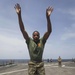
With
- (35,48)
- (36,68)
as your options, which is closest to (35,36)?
(35,48)

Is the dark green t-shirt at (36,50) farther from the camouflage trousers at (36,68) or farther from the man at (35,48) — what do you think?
the camouflage trousers at (36,68)

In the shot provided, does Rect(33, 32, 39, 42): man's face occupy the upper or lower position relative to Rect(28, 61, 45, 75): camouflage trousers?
upper

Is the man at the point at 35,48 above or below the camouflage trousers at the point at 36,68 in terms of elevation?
above

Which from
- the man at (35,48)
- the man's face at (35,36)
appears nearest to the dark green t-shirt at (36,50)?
the man at (35,48)

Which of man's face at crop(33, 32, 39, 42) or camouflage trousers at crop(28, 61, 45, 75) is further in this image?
man's face at crop(33, 32, 39, 42)

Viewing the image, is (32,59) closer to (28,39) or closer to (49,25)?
(28,39)

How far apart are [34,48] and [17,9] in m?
1.27

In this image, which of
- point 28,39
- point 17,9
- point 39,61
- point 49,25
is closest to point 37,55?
point 39,61

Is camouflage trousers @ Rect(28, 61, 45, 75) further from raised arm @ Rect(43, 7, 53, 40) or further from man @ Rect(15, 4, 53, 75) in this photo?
raised arm @ Rect(43, 7, 53, 40)

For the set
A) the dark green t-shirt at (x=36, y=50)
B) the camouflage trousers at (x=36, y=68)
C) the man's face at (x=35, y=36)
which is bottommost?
the camouflage trousers at (x=36, y=68)

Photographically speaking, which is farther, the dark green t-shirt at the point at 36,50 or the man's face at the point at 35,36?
the man's face at the point at 35,36

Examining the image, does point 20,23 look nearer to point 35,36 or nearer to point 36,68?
point 35,36

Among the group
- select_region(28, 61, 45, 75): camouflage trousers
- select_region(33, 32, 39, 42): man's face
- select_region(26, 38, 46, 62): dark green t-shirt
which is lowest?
select_region(28, 61, 45, 75): camouflage trousers

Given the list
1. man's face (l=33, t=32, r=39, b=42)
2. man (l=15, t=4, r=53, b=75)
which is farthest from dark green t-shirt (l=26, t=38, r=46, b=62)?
man's face (l=33, t=32, r=39, b=42)
